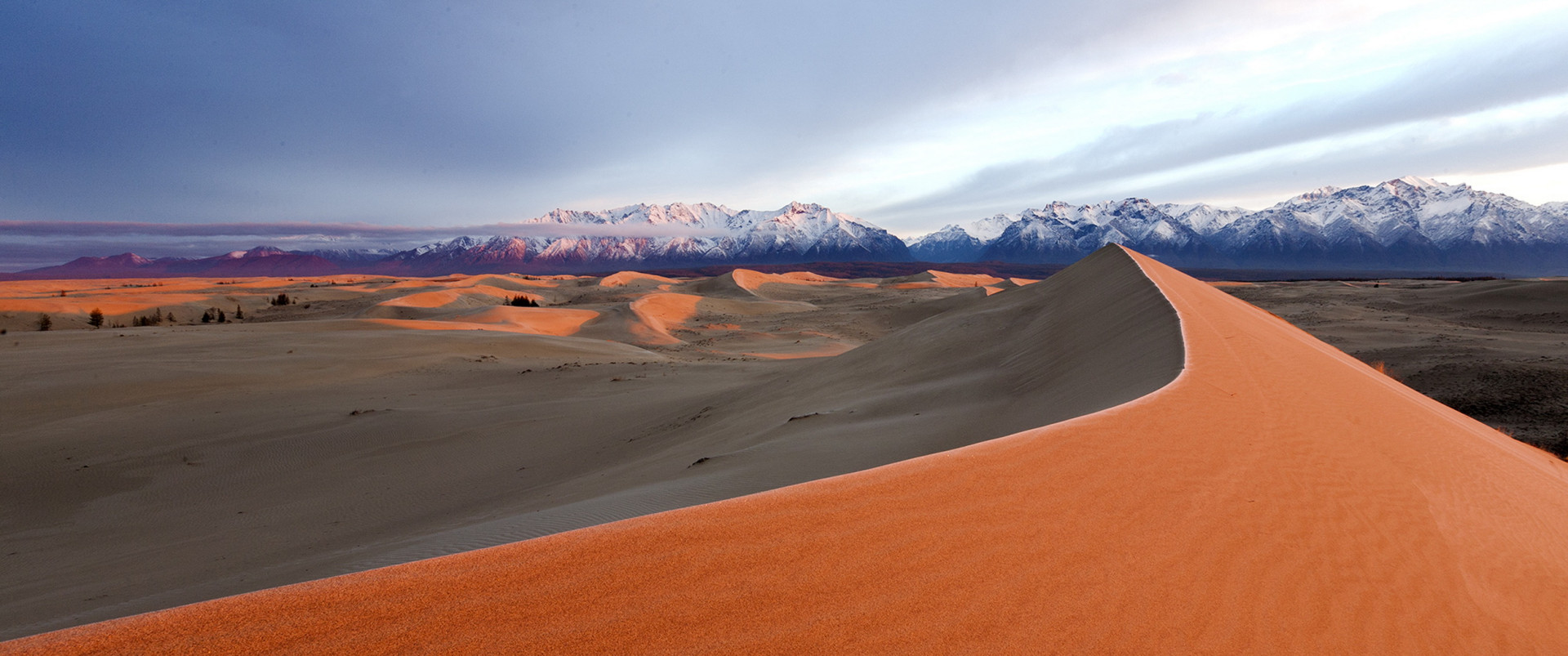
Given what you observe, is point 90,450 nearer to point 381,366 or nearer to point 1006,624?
point 381,366

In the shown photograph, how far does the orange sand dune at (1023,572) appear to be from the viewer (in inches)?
53.5

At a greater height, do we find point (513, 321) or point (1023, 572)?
point (1023, 572)

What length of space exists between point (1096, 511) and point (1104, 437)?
2.26 ft

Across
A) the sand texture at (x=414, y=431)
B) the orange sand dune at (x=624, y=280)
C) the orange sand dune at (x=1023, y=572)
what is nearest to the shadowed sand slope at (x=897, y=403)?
the sand texture at (x=414, y=431)

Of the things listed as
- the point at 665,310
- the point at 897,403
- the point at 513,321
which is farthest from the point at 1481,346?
the point at 665,310

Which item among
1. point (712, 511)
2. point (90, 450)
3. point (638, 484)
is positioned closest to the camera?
point (712, 511)

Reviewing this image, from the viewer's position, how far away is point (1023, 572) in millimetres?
1696

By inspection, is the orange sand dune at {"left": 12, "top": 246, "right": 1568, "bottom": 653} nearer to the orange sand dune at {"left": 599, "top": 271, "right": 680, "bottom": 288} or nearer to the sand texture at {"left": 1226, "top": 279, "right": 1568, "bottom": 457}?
the sand texture at {"left": 1226, "top": 279, "right": 1568, "bottom": 457}

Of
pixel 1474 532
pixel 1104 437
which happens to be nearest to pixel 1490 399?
pixel 1474 532

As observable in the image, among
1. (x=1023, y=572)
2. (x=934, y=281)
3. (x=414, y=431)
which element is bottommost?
(x=414, y=431)

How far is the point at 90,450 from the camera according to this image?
6605 mm

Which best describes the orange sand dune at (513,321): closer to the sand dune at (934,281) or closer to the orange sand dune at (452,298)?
the orange sand dune at (452,298)

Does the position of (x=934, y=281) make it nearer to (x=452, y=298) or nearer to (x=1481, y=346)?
(x=452, y=298)

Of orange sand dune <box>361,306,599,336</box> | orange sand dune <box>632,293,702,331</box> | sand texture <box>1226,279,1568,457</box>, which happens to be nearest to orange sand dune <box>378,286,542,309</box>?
orange sand dune <box>361,306,599,336</box>
